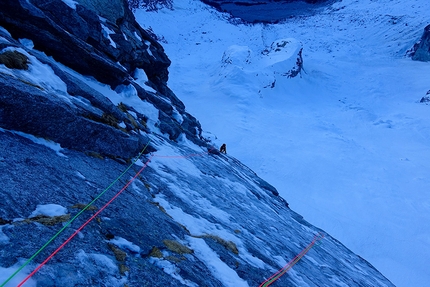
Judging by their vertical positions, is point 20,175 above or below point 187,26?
below

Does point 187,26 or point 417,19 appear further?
point 187,26

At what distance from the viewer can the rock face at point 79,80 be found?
13.3ft

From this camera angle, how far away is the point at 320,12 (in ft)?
150

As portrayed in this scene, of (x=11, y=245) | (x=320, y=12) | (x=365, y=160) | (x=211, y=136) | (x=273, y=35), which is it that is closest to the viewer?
(x=11, y=245)

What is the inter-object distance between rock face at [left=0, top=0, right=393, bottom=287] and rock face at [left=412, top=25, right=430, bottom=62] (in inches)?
1252

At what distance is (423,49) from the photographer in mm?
30016

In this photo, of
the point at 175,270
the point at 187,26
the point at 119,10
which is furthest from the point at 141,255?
the point at 187,26

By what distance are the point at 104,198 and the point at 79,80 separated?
3592 millimetres

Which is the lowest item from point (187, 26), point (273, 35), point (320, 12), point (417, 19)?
point (187, 26)

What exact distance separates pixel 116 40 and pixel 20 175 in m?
8.54

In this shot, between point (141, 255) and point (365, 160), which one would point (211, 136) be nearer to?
point (365, 160)

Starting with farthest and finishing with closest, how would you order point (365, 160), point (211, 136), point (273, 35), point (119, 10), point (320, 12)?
1. point (320, 12)
2. point (273, 35)
3. point (365, 160)
4. point (211, 136)
5. point (119, 10)

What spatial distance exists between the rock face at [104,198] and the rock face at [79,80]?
0.02 meters

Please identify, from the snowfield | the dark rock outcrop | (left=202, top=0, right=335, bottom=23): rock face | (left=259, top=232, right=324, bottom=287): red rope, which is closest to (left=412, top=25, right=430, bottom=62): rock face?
the snowfield
